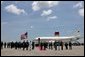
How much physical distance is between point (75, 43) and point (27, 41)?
58.5m

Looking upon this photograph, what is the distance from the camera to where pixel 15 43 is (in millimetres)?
49062

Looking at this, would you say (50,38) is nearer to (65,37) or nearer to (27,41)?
(65,37)

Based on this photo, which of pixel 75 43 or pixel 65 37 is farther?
pixel 65 37

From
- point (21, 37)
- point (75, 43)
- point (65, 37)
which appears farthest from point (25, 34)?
point (65, 37)

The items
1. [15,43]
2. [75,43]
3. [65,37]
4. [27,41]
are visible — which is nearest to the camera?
[27,41]

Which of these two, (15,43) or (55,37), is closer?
(15,43)

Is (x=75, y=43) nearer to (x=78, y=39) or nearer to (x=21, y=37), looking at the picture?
(x=78, y=39)

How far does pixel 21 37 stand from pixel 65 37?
67262 mm

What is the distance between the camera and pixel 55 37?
3967 inches

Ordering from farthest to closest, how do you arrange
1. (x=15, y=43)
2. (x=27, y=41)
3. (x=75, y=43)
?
(x=75, y=43) < (x=15, y=43) < (x=27, y=41)

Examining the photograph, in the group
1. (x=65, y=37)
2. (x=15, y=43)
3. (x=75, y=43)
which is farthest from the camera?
(x=65, y=37)

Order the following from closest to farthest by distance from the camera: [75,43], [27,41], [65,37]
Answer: [27,41] → [75,43] → [65,37]

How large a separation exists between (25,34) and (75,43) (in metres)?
58.1

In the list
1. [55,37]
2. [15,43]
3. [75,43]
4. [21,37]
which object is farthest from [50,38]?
[21,37]
